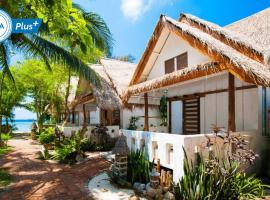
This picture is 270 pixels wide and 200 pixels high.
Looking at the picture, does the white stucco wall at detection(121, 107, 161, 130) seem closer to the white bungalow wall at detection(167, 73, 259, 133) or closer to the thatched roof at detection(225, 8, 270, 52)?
the white bungalow wall at detection(167, 73, 259, 133)

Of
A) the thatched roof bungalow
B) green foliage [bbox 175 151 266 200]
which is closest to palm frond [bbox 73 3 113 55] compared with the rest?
the thatched roof bungalow

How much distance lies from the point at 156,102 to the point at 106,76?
4700 millimetres

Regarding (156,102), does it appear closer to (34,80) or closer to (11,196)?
(11,196)

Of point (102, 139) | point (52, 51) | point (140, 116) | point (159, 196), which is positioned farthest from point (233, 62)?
point (140, 116)

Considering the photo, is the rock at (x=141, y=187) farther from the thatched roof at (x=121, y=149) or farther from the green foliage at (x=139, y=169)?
the thatched roof at (x=121, y=149)

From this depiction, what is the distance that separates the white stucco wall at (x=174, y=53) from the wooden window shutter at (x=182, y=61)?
5.5 inches

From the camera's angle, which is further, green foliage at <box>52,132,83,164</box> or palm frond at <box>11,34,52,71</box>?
green foliage at <box>52,132,83,164</box>

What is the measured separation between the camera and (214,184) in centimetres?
505

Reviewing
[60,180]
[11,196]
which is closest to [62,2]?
[11,196]

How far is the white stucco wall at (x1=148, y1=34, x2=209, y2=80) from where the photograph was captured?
322 inches

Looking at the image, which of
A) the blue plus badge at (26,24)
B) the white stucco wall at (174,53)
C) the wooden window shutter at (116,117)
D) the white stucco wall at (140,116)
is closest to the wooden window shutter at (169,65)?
the white stucco wall at (174,53)

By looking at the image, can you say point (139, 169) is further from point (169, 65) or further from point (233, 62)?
point (169, 65)

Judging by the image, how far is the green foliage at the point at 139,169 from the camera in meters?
6.60

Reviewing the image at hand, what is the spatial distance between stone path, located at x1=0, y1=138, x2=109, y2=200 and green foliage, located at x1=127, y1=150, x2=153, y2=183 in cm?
120
